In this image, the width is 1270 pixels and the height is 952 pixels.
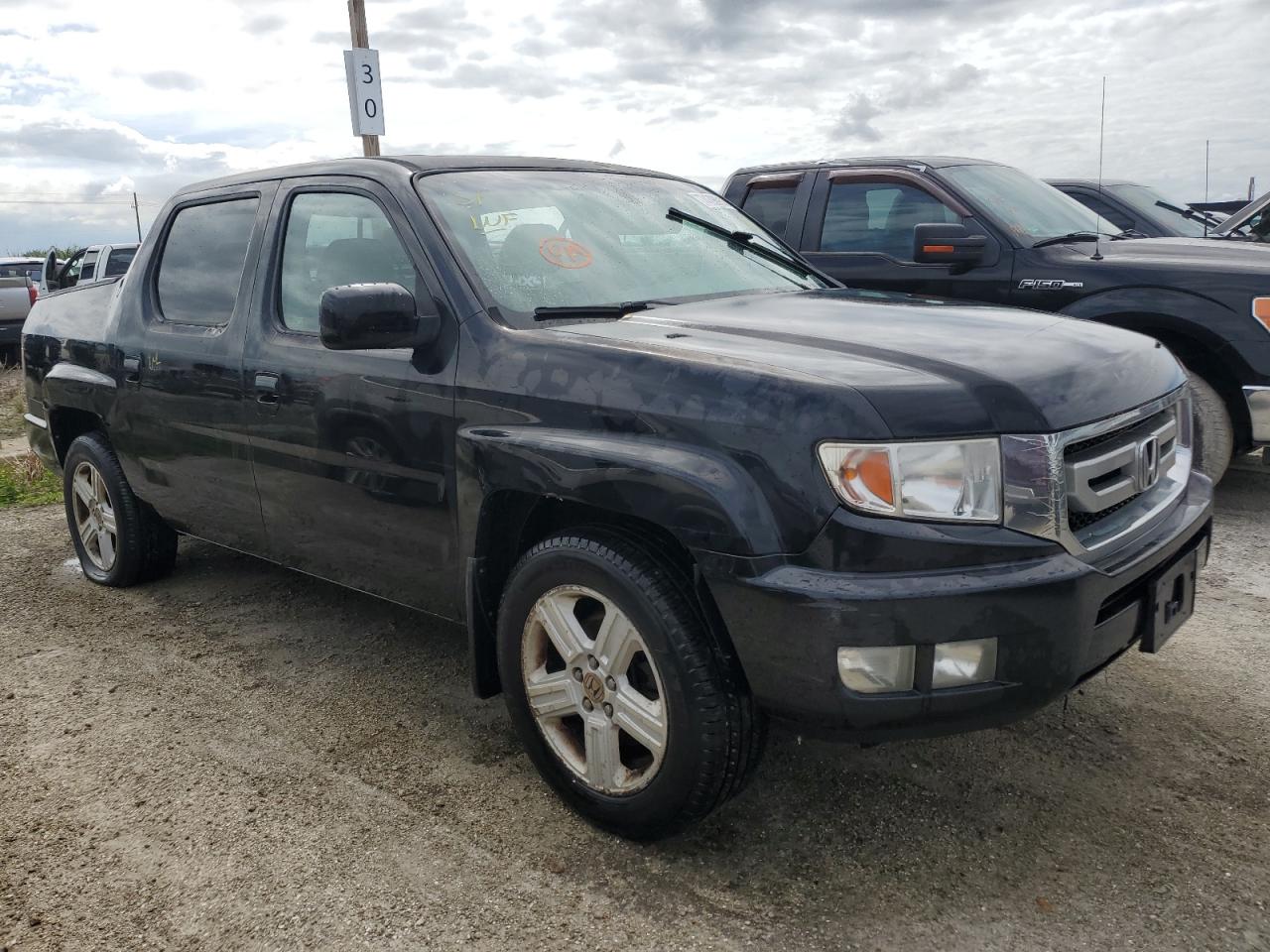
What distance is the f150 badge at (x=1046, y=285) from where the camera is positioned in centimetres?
625

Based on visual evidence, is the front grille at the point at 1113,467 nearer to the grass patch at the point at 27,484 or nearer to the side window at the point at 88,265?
the grass patch at the point at 27,484

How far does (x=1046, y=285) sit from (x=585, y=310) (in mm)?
4042

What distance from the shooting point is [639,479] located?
2.59 m

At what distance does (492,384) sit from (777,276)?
134 cm

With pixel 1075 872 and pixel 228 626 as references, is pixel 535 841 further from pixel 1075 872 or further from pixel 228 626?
pixel 228 626

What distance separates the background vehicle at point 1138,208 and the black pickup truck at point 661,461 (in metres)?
5.98

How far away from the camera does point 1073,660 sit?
2449 mm

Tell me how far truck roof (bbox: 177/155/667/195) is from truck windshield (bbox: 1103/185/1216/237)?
645 cm

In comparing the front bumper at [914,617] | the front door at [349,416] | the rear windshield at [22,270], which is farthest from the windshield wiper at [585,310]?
the rear windshield at [22,270]

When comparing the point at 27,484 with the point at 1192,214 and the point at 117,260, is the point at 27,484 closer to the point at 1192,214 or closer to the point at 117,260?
the point at 1192,214

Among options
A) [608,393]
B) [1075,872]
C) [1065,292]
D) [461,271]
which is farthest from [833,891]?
[1065,292]

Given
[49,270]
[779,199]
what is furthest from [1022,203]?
[49,270]

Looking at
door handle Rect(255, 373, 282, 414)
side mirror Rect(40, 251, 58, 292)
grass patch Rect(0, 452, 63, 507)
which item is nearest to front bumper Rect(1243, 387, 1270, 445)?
door handle Rect(255, 373, 282, 414)

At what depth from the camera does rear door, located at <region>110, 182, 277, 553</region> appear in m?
4.02
